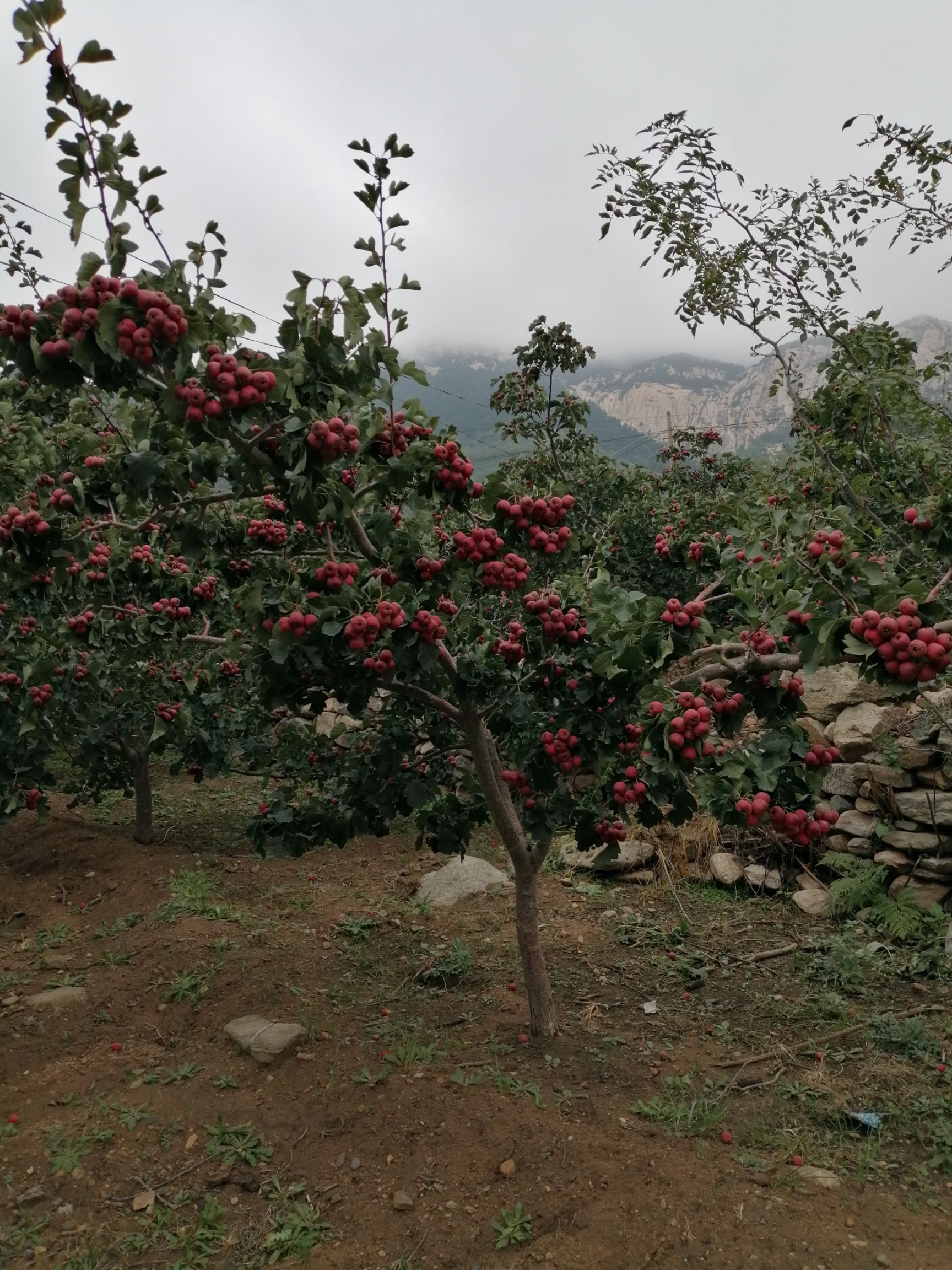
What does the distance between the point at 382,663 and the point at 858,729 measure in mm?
4732

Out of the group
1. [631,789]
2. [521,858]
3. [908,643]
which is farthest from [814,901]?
[908,643]

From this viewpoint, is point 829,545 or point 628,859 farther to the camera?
point 628,859

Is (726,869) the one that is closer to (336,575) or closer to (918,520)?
(918,520)

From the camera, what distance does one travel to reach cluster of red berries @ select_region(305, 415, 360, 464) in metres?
2.38

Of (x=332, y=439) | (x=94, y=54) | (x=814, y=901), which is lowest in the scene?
(x=814, y=901)

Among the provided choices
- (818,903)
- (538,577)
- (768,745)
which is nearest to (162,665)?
(538,577)

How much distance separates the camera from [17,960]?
496 centimetres

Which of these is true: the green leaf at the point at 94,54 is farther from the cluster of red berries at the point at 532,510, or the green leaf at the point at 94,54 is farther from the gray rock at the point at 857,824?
the gray rock at the point at 857,824

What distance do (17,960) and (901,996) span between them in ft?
16.8

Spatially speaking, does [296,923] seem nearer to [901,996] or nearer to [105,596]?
[105,596]

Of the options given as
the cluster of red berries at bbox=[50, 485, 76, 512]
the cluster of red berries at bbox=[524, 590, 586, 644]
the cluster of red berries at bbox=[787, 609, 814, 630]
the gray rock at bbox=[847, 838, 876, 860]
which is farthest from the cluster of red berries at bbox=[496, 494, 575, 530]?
the gray rock at bbox=[847, 838, 876, 860]

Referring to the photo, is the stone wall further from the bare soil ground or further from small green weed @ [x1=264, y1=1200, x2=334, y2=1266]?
small green weed @ [x1=264, y1=1200, x2=334, y2=1266]

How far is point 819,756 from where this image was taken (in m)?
2.75

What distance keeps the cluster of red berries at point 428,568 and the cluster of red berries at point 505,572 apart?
0.52ft
